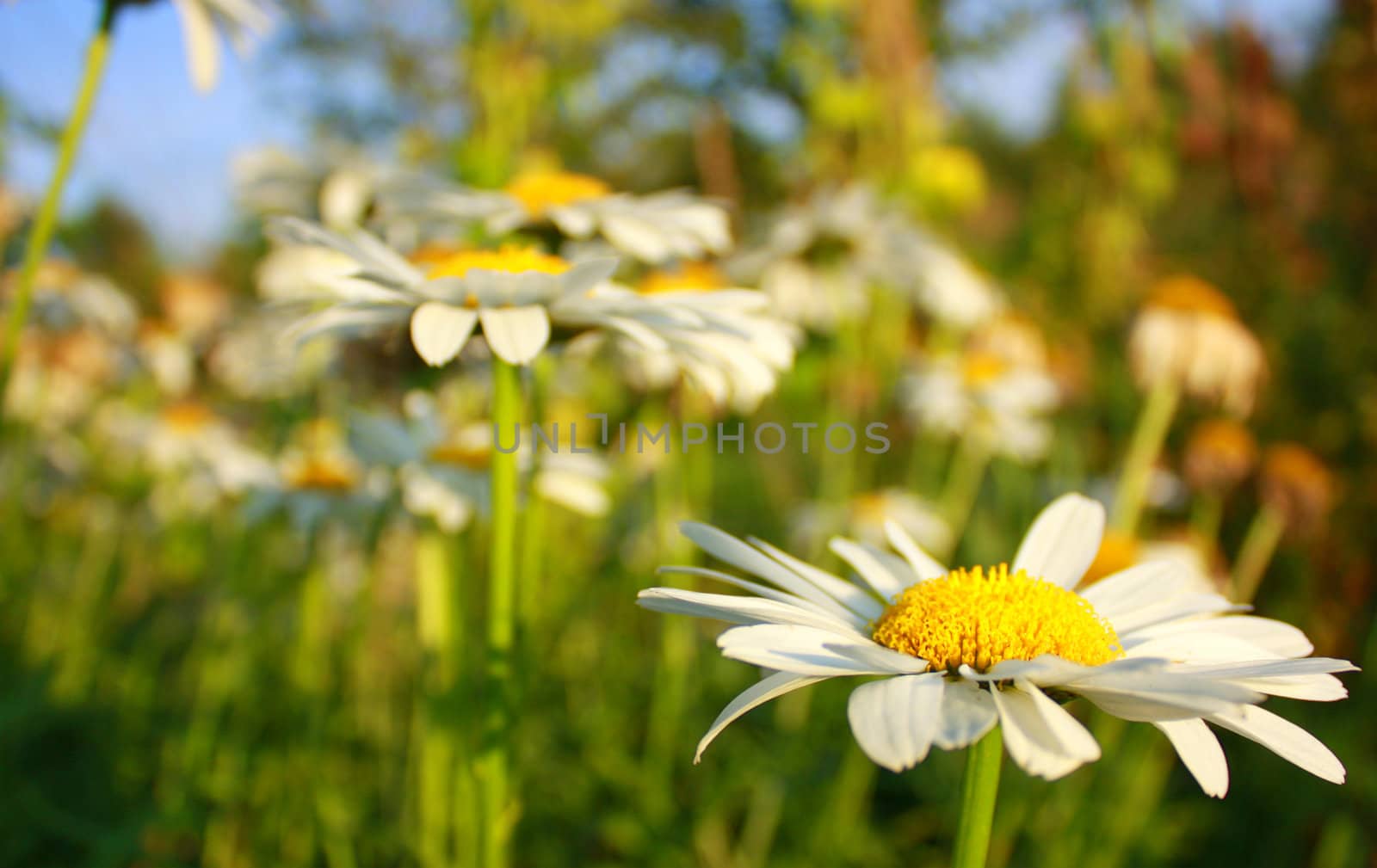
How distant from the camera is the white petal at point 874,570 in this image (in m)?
0.84

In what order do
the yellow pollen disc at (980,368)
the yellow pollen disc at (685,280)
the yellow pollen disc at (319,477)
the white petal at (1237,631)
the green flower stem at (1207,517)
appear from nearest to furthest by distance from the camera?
the white petal at (1237,631) < the yellow pollen disc at (319,477) < the yellow pollen disc at (685,280) < the green flower stem at (1207,517) < the yellow pollen disc at (980,368)

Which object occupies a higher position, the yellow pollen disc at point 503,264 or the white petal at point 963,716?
the yellow pollen disc at point 503,264

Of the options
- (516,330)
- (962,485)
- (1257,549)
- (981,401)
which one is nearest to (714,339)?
(516,330)

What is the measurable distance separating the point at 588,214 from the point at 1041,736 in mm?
890

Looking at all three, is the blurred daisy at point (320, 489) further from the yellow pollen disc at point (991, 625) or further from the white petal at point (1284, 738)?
the white petal at point (1284, 738)

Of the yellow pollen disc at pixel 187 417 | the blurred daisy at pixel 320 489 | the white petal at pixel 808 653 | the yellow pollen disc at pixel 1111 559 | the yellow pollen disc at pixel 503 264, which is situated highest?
the yellow pollen disc at pixel 187 417

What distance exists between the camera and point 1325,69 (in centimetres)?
380

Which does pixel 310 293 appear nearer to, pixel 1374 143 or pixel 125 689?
pixel 125 689

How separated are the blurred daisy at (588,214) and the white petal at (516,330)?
35cm

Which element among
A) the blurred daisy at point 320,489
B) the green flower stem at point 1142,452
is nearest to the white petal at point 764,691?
the blurred daisy at point 320,489

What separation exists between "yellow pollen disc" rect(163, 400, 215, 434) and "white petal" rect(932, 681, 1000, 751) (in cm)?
344

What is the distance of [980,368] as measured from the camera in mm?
2955

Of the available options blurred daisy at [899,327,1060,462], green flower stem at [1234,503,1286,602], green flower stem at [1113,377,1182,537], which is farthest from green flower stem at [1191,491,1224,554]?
blurred daisy at [899,327,1060,462]

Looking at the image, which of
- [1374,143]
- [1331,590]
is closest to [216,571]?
[1331,590]
